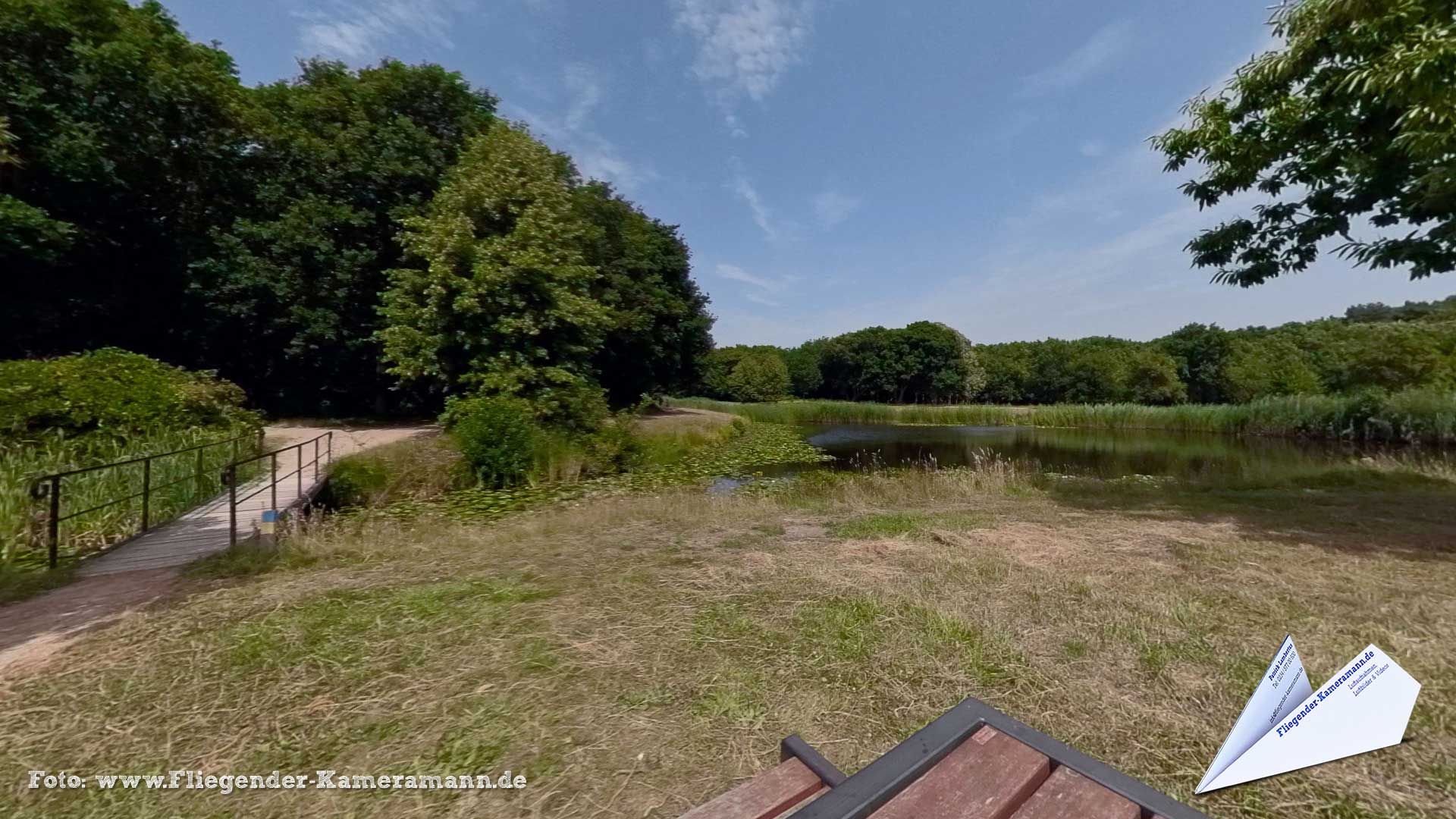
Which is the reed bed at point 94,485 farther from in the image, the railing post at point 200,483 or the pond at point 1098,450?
the pond at point 1098,450

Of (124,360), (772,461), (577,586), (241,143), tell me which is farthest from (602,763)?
(241,143)

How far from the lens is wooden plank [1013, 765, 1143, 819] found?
4.32ft

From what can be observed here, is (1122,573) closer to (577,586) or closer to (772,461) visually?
(577,586)

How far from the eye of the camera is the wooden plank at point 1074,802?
1.32m

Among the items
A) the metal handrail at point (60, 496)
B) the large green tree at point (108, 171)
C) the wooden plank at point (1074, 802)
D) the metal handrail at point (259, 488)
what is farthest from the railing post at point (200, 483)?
the large green tree at point (108, 171)

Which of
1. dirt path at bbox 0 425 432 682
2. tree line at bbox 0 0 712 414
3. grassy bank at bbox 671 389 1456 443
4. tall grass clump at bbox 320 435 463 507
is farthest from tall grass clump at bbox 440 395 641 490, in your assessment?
grassy bank at bbox 671 389 1456 443

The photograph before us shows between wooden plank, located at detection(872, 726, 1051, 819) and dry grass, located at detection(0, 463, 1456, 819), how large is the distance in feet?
2.59

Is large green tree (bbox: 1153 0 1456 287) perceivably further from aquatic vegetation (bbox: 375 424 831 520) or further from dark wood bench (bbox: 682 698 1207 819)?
aquatic vegetation (bbox: 375 424 831 520)

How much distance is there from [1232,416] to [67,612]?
37147 millimetres

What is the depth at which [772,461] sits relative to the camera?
55.2 ft

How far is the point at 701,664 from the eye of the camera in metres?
2.95

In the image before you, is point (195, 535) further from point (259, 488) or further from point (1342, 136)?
point (1342, 136)

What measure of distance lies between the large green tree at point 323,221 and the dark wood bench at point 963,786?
18267mm

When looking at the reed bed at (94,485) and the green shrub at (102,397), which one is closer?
the reed bed at (94,485)
